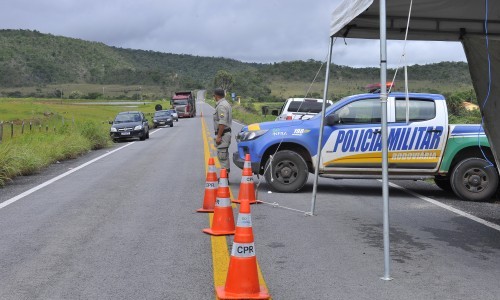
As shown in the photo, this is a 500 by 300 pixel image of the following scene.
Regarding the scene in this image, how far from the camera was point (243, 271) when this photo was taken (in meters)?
4.66

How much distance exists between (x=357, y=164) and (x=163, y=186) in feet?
12.7

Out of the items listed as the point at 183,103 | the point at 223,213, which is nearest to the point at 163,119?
the point at 183,103

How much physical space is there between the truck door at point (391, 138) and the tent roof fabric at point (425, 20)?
2.18m

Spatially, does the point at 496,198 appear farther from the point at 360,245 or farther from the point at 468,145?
the point at 360,245

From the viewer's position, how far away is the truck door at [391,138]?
1017 cm

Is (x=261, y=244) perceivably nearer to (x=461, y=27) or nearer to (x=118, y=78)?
(x=461, y=27)

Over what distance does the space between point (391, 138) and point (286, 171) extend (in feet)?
6.48

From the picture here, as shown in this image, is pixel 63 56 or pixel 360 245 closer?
pixel 360 245

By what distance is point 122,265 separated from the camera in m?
5.77

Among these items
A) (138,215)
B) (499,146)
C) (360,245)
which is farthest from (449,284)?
(138,215)

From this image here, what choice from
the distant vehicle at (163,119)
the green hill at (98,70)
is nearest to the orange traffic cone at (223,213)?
the distant vehicle at (163,119)

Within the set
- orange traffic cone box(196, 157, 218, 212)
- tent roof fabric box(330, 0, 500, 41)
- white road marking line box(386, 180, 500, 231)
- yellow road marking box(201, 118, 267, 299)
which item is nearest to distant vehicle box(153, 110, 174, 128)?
white road marking line box(386, 180, 500, 231)

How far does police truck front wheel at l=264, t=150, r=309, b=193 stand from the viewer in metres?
10.6

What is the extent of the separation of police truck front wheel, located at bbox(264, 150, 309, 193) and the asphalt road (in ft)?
0.83
